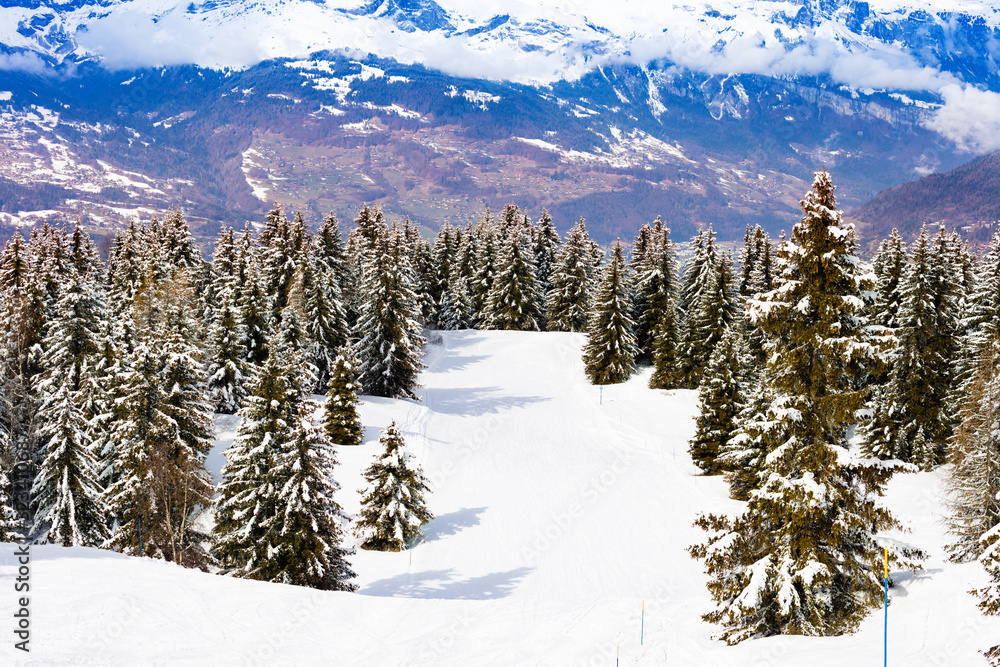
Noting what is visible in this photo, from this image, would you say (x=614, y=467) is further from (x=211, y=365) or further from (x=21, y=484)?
(x=21, y=484)

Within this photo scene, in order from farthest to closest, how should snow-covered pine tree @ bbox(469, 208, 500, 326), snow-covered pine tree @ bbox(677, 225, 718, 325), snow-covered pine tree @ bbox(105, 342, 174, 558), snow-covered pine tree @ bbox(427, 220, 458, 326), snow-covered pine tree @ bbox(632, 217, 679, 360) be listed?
1. snow-covered pine tree @ bbox(427, 220, 458, 326)
2. snow-covered pine tree @ bbox(469, 208, 500, 326)
3. snow-covered pine tree @ bbox(677, 225, 718, 325)
4. snow-covered pine tree @ bbox(632, 217, 679, 360)
5. snow-covered pine tree @ bbox(105, 342, 174, 558)

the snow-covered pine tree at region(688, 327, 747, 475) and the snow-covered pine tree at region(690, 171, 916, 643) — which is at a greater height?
the snow-covered pine tree at region(690, 171, 916, 643)

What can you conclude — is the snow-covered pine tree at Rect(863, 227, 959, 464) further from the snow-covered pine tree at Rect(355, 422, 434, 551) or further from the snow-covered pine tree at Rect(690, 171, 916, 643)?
the snow-covered pine tree at Rect(690, 171, 916, 643)

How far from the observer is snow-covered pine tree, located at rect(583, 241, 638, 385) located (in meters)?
56.1

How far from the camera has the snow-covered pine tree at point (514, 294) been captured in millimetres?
68562

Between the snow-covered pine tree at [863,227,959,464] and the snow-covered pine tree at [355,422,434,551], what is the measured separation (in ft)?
94.6

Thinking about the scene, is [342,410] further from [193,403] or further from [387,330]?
[193,403]

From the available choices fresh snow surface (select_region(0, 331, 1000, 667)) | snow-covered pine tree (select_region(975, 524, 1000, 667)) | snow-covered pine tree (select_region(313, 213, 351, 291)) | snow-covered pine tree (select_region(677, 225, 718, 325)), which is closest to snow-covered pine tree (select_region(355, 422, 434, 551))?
fresh snow surface (select_region(0, 331, 1000, 667))

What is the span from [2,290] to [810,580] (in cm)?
4607

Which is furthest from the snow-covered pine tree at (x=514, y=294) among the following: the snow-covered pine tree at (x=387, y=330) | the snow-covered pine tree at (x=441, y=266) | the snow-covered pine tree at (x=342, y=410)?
the snow-covered pine tree at (x=342, y=410)

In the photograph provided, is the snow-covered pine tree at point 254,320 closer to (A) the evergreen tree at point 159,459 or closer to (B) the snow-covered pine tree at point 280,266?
(B) the snow-covered pine tree at point 280,266

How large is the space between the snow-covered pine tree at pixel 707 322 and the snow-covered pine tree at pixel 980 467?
2610 cm

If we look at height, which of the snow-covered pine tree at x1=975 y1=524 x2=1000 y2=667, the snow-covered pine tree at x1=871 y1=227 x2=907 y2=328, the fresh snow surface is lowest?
the fresh snow surface

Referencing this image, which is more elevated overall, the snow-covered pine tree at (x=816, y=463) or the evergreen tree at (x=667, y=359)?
the snow-covered pine tree at (x=816, y=463)
